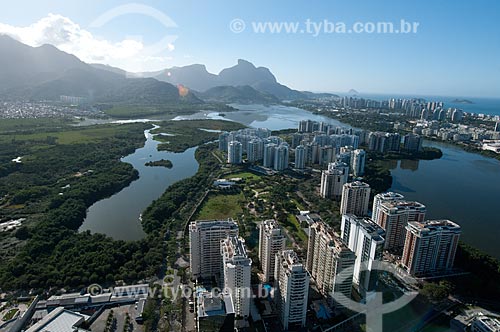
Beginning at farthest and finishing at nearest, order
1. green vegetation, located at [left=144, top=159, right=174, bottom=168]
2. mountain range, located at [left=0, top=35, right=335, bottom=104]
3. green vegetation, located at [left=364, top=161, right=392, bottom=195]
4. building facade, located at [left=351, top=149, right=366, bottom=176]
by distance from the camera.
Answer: mountain range, located at [left=0, top=35, right=335, bottom=104] < green vegetation, located at [left=144, top=159, right=174, bottom=168] < building facade, located at [left=351, top=149, right=366, bottom=176] < green vegetation, located at [left=364, top=161, right=392, bottom=195]

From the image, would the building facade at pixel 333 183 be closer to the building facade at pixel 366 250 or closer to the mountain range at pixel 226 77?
the building facade at pixel 366 250

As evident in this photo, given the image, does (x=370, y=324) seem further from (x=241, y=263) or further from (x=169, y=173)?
(x=169, y=173)

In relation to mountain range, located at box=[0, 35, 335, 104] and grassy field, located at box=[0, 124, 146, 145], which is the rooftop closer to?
grassy field, located at box=[0, 124, 146, 145]

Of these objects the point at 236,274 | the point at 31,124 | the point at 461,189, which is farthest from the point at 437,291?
the point at 31,124

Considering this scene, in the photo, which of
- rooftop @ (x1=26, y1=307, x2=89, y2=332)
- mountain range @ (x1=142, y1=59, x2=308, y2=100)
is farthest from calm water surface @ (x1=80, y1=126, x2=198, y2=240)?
mountain range @ (x1=142, y1=59, x2=308, y2=100)

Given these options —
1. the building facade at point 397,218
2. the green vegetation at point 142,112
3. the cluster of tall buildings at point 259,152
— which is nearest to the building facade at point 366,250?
the building facade at point 397,218

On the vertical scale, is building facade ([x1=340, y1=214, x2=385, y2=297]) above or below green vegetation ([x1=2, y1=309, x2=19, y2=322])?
above
